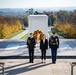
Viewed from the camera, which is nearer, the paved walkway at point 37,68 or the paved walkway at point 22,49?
the paved walkway at point 37,68

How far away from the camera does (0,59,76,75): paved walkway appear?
30.1 feet

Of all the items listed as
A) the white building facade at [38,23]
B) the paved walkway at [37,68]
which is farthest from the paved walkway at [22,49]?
the paved walkway at [37,68]

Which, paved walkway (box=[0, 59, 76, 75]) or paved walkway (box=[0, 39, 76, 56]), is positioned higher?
paved walkway (box=[0, 59, 76, 75])

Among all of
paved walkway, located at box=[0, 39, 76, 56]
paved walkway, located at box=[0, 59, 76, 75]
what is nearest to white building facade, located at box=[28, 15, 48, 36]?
paved walkway, located at box=[0, 39, 76, 56]

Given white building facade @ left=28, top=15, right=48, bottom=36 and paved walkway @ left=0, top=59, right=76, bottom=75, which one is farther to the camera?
white building facade @ left=28, top=15, right=48, bottom=36

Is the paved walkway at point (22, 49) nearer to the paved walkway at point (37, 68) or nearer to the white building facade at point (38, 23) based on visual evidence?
the white building facade at point (38, 23)

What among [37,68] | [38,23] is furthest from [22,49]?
[37,68]

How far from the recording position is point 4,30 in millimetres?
31344

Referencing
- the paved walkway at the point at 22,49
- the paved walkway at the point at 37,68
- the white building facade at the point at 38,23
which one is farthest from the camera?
the white building facade at the point at 38,23

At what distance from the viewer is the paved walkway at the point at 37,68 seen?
30.1 feet

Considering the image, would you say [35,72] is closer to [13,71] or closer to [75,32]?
[13,71]

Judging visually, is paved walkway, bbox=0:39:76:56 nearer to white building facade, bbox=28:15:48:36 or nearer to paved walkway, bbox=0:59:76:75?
white building facade, bbox=28:15:48:36

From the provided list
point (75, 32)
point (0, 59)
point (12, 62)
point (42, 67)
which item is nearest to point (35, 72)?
point (42, 67)

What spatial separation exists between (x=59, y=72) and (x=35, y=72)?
851 millimetres
